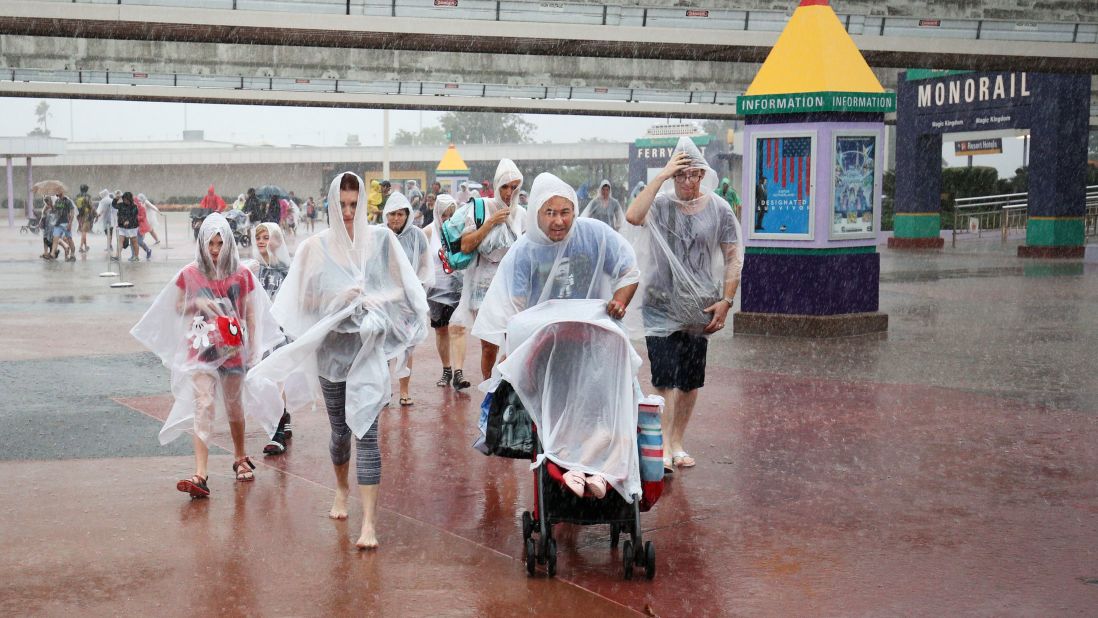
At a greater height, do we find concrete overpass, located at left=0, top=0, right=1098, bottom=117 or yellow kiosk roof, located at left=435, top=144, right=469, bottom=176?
concrete overpass, located at left=0, top=0, right=1098, bottom=117

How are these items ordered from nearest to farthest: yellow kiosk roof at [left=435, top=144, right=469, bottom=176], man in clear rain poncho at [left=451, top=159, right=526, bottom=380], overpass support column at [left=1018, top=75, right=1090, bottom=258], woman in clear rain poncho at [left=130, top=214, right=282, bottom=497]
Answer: woman in clear rain poncho at [left=130, top=214, right=282, bottom=497] → man in clear rain poncho at [left=451, top=159, right=526, bottom=380] → overpass support column at [left=1018, top=75, right=1090, bottom=258] → yellow kiosk roof at [left=435, top=144, right=469, bottom=176]

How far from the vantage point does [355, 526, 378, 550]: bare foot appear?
5262mm

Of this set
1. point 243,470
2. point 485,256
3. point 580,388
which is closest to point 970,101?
point 485,256

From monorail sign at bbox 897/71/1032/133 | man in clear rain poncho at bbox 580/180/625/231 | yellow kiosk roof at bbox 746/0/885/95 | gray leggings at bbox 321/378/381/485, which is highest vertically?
monorail sign at bbox 897/71/1032/133

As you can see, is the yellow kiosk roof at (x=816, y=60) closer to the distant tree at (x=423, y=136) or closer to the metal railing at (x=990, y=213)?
the metal railing at (x=990, y=213)

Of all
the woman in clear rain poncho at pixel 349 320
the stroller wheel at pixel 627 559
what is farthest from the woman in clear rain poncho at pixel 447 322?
the stroller wheel at pixel 627 559

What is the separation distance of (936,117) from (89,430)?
1077 inches

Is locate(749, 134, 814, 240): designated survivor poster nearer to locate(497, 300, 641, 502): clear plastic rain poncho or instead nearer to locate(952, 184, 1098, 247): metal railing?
locate(497, 300, 641, 502): clear plastic rain poncho

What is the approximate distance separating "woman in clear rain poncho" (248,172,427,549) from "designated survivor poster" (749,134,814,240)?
7.45 meters

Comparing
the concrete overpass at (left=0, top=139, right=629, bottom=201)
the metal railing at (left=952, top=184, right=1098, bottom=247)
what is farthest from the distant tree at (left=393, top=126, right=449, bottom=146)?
the metal railing at (left=952, top=184, right=1098, bottom=247)

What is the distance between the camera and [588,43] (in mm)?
18719

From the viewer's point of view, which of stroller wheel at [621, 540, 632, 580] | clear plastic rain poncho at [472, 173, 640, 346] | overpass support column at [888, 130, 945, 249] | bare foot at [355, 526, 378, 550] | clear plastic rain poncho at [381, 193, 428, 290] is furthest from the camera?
overpass support column at [888, 130, 945, 249]

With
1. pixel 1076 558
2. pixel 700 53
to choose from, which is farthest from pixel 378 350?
pixel 700 53

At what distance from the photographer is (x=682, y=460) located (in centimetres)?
677
